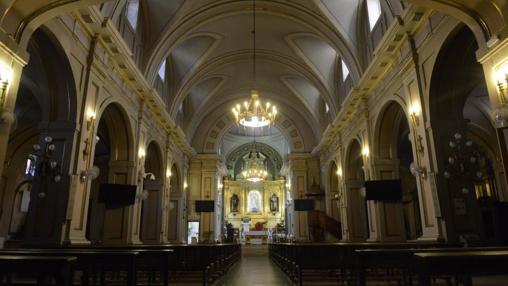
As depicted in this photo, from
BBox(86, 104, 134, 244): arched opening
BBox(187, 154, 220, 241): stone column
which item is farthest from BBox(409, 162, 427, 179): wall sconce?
BBox(187, 154, 220, 241): stone column

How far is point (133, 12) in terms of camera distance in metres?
10.9

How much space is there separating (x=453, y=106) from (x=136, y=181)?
8744mm

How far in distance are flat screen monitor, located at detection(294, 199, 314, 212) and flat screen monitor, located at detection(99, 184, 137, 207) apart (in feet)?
33.0

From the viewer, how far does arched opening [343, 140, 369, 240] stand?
13523 mm

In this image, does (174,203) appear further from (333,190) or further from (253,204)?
(253,204)

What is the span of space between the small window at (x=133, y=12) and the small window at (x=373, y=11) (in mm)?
7280

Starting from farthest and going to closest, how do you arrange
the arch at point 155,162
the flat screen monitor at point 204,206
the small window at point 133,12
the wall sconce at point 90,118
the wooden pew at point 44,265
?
the flat screen monitor at point 204,206, the arch at point 155,162, the small window at point 133,12, the wall sconce at point 90,118, the wooden pew at point 44,265

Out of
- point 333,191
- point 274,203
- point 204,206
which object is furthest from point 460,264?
point 274,203

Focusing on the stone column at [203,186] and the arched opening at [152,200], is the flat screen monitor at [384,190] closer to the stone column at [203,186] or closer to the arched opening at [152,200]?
the arched opening at [152,200]

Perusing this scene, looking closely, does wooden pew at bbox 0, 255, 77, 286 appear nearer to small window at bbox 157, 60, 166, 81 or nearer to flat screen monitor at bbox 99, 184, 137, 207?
flat screen monitor at bbox 99, 184, 137, 207

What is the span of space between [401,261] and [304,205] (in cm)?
1384

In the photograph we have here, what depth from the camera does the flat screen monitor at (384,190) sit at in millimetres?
9789

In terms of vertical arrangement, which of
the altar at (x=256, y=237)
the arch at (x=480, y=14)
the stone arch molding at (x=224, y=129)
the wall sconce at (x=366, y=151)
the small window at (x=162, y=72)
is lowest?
the altar at (x=256, y=237)

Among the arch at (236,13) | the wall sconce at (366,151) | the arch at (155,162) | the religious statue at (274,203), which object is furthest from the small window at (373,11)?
the religious statue at (274,203)
